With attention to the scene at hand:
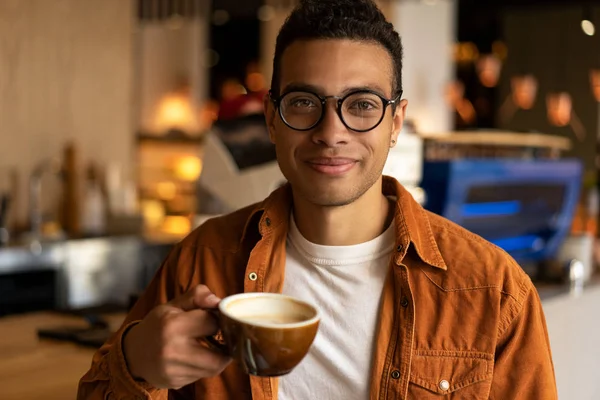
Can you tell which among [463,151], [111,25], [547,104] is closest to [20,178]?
[111,25]

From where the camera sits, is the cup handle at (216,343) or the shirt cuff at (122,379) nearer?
the cup handle at (216,343)

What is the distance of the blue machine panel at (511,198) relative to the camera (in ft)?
8.60

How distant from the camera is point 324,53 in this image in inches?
57.0

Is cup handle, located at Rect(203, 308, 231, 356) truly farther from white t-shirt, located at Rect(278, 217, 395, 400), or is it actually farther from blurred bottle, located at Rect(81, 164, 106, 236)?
blurred bottle, located at Rect(81, 164, 106, 236)

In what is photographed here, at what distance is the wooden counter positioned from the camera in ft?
5.87

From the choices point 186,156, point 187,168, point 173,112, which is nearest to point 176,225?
point 187,168

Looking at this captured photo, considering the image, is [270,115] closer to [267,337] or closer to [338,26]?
[338,26]

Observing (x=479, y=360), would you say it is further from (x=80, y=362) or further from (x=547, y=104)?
(x=547, y=104)

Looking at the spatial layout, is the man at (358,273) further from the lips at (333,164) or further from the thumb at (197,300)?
the thumb at (197,300)

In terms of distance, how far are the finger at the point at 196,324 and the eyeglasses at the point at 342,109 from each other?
1.41ft

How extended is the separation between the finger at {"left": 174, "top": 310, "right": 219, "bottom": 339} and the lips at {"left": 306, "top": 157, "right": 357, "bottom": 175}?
1.29 ft

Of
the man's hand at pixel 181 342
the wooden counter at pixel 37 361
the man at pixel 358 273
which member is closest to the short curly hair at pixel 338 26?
the man at pixel 358 273

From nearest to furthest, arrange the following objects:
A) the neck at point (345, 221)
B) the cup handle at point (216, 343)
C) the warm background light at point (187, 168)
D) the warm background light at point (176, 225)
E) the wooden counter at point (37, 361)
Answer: the cup handle at point (216, 343), the neck at point (345, 221), the wooden counter at point (37, 361), the warm background light at point (176, 225), the warm background light at point (187, 168)

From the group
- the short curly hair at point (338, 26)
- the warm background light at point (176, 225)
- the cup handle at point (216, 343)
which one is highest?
the short curly hair at point (338, 26)
